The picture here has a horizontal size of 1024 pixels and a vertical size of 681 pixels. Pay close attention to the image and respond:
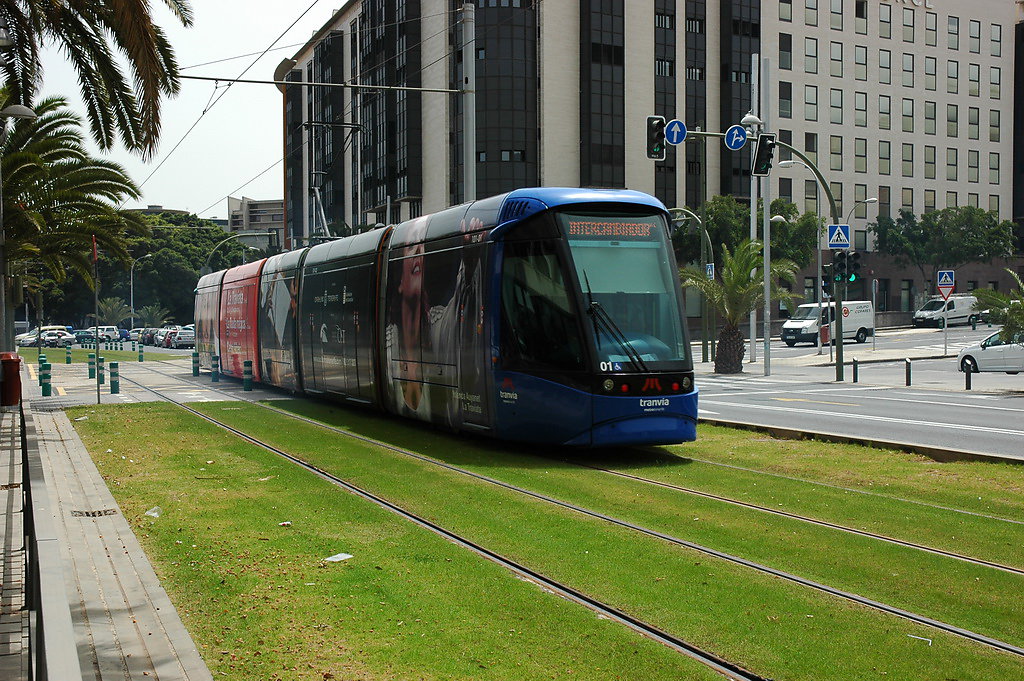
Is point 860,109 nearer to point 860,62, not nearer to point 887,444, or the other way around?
point 860,62

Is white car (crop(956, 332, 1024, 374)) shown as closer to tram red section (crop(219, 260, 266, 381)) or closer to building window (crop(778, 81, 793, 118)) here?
tram red section (crop(219, 260, 266, 381))

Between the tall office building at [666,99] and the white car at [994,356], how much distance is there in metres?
30.4

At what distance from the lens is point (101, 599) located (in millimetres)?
6926

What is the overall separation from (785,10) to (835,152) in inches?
429

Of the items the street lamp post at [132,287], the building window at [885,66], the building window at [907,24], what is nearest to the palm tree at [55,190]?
the building window at [885,66]

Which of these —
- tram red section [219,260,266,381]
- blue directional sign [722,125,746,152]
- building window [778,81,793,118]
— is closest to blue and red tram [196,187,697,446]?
tram red section [219,260,266,381]

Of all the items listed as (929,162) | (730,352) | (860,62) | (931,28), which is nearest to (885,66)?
(860,62)

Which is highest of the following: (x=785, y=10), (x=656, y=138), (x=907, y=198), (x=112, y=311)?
(x=785, y=10)

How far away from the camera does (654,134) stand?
88.5ft

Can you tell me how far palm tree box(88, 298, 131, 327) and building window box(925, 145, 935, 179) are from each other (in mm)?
73512

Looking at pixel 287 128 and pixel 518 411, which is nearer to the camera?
pixel 518 411

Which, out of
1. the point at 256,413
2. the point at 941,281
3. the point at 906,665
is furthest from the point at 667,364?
the point at 941,281

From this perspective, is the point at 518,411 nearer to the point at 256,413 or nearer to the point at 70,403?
the point at 256,413

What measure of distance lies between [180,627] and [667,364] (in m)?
8.46
